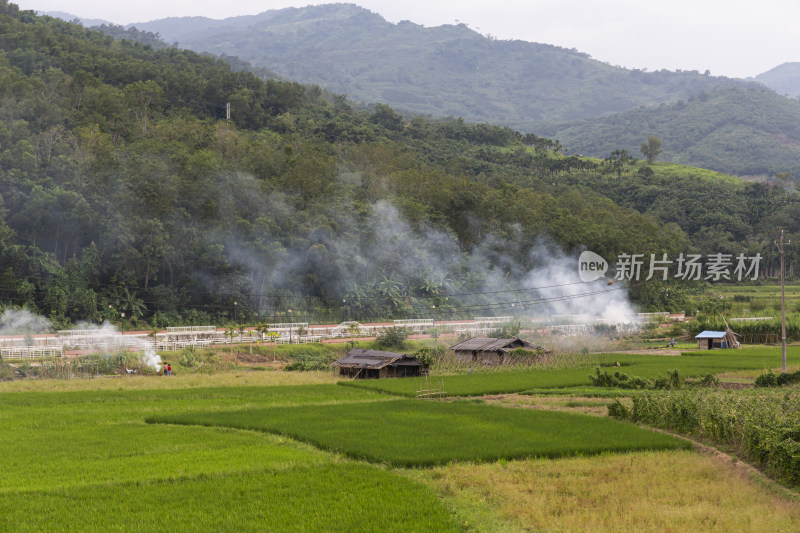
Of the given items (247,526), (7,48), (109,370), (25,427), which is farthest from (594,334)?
(7,48)

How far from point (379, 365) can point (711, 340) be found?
88.0ft


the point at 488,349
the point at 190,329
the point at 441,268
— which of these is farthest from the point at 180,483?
the point at 441,268

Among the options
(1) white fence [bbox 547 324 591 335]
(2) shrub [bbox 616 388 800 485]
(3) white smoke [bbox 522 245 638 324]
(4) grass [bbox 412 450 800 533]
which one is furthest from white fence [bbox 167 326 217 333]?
(4) grass [bbox 412 450 800 533]

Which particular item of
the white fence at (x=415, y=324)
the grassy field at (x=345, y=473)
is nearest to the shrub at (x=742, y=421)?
the grassy field at (x=345, y=473)

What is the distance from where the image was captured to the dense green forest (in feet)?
172

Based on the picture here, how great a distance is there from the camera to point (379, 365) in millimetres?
37219

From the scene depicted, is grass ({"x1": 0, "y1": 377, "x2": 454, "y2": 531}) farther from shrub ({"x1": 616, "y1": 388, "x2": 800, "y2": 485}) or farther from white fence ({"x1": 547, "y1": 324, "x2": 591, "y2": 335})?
white fence ({"x1": 547, "y1": 324, "x2": 591, "y2": 335})

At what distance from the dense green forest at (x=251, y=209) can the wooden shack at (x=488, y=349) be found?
19.0 m

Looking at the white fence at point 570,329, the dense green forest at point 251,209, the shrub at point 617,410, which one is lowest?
the white fence at point 570,329

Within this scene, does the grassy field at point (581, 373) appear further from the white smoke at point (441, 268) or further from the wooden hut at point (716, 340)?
the white smoke at point (441, 268)

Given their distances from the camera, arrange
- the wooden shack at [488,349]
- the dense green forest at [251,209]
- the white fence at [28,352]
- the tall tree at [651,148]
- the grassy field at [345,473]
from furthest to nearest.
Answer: the tall tree at [651,148]
the dense green forest at [251,209]
the wooden shack at [488,349]
the white fence at [28,352]
the grassy field at [345,473]

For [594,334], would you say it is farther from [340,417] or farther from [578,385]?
[340,417]

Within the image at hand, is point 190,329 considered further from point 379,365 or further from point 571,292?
point 571,292

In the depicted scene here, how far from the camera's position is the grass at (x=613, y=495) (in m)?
12.8
